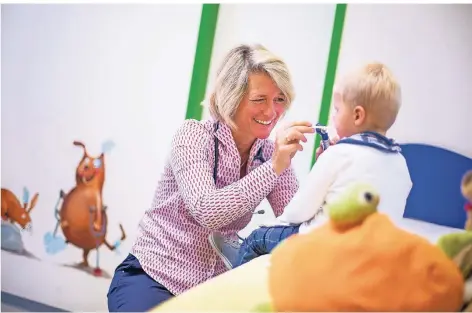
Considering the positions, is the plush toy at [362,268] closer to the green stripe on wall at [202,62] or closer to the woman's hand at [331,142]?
the woman's hand at [331,142]

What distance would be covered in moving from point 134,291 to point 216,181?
0.79ft

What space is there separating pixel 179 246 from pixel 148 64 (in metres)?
0.57

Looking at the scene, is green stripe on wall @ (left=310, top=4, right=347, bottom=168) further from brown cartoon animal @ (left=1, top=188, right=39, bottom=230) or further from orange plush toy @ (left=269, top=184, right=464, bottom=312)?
brown cartoon animal @ (left=1, top=188, right=39, bottom=230)

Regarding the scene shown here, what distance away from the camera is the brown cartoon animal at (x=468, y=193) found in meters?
0.80

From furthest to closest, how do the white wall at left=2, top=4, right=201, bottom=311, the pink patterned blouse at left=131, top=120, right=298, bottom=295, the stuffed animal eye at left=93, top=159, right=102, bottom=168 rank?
the stuffed animal eye at left=93, top=159, right=102, bottom=168, the white wall at left=2, top=4, right=201, bottom=311, the pink patterned blouse at left=131, top=120, right=298, bottom=295

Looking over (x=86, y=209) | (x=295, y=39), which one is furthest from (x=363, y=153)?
(x=86, y=209)

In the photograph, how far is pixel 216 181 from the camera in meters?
1.05

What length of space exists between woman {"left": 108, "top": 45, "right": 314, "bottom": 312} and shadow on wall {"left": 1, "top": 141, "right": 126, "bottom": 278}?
441 mm

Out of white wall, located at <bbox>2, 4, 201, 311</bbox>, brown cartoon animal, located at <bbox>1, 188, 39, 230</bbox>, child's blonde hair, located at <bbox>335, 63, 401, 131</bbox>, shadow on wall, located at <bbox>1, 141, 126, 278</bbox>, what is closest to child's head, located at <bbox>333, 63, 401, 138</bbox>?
child's blonde hair, located at <bbox>335, 63, 401, 131</bbox>

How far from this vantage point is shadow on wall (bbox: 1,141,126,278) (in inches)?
60.5

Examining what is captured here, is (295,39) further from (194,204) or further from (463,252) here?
(463,252)

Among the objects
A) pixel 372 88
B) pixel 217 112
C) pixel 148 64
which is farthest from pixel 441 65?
pixel 148 64

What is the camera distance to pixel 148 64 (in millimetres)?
1477

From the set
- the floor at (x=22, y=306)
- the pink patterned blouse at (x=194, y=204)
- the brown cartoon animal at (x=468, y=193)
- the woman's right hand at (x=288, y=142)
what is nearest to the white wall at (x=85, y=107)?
the floor at (x=22, y=306)
